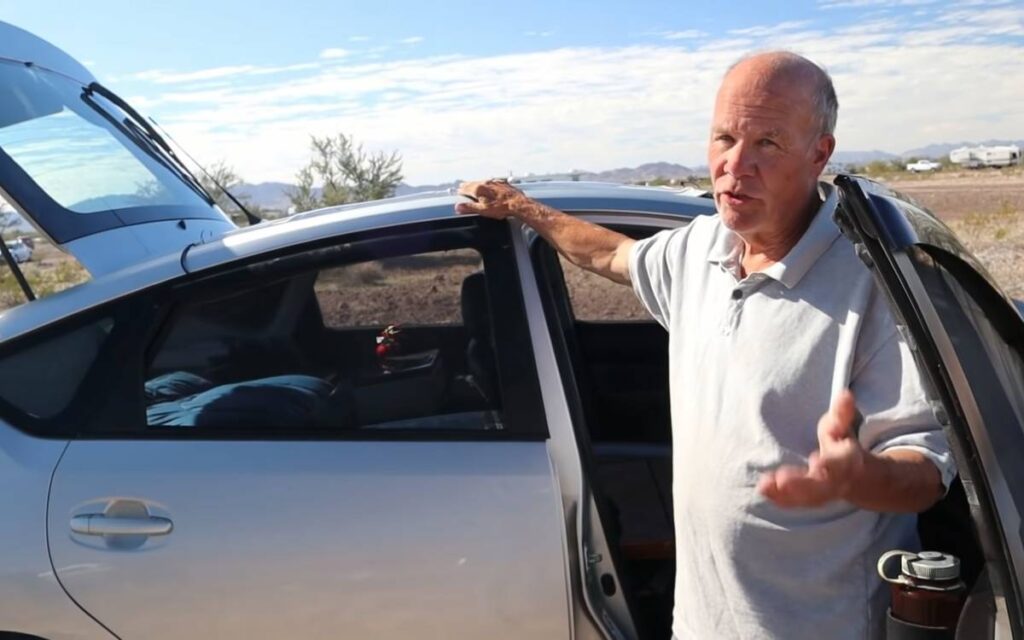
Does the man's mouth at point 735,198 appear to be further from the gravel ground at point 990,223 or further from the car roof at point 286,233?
the gravel ground at point 990,223

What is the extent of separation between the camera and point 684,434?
2000 mm

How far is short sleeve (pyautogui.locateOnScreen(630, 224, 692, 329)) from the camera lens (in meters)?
2.21

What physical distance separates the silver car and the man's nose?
0.91ft

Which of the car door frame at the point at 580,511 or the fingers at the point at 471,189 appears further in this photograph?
the fingers at the point at 471,189

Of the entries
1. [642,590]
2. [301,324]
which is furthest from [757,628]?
[301,324]

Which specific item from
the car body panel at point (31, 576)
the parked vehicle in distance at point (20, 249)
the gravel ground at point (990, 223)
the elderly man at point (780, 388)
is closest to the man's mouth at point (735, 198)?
the elderly man at point (780, 388)

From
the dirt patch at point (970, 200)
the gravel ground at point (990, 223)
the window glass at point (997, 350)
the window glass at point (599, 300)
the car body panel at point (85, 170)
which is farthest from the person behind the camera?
the dirt patch at point (970, 200)

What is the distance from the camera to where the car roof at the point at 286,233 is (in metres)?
2.47

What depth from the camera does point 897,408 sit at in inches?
67.1

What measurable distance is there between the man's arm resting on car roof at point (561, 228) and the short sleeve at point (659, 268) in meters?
0.13

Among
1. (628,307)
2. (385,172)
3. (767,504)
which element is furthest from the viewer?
(385,172)

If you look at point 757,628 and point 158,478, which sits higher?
point 158,478

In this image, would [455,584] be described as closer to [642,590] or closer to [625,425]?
[642,590]

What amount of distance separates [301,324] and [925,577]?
4.95 feet
